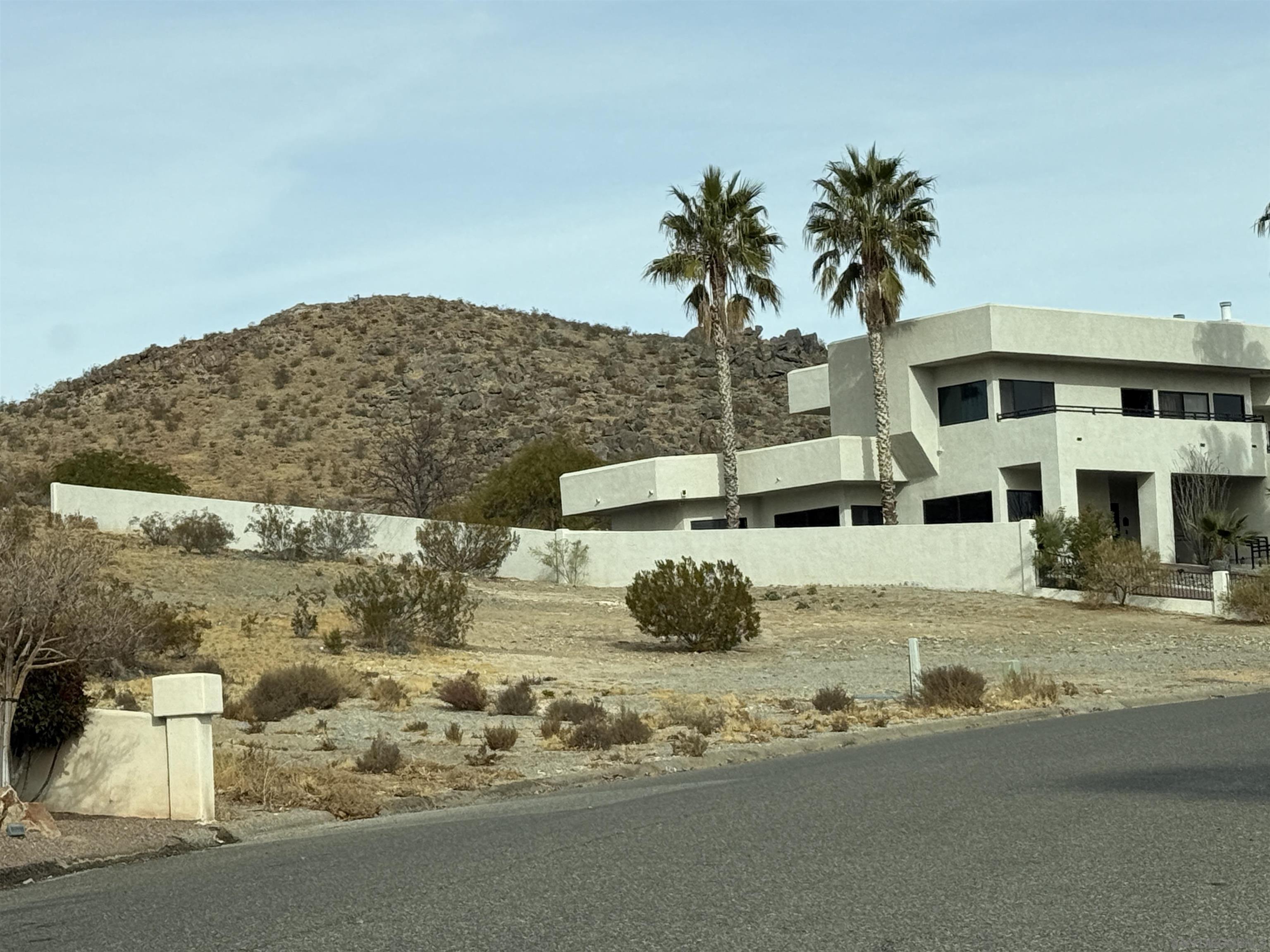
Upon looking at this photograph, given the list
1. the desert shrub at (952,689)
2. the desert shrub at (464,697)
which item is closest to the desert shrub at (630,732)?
the desert shrub at (464,697)

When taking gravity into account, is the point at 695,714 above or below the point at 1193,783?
below

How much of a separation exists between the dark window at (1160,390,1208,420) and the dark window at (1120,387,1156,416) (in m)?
0.35

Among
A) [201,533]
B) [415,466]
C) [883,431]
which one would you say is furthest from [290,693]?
[415,466]

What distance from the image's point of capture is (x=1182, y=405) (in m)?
50.2

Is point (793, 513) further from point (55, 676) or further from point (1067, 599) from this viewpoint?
point (55, 676)

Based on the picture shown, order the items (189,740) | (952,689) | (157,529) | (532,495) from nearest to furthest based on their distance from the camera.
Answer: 1. (189,740)
2. (952,689)
3. (157,529)
4. (532,495)

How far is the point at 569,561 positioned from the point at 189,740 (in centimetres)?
3320

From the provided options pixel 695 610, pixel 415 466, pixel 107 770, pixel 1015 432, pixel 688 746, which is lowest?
pixel 688 746

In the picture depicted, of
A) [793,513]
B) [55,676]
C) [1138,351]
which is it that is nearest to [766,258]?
[793,513]

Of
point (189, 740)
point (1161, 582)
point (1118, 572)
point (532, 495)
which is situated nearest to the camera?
point (189, 740)

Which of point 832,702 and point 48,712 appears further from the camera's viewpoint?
point 832,702

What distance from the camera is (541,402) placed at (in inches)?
3460

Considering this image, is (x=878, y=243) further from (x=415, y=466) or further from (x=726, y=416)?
(x=415, y=466)

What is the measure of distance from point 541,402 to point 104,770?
240 feet
